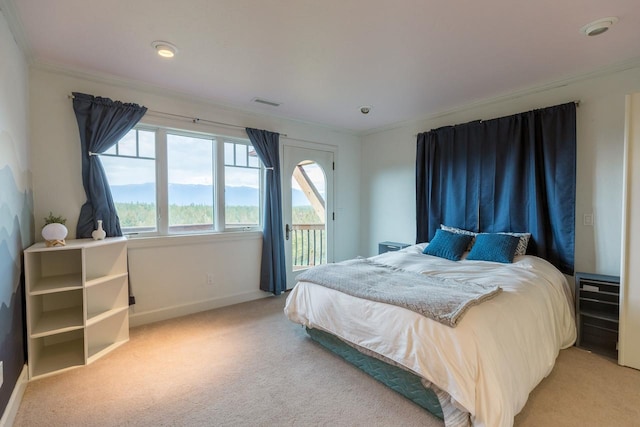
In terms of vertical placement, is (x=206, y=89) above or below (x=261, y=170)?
above

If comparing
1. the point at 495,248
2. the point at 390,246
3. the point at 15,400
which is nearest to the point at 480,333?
the point at 495,248

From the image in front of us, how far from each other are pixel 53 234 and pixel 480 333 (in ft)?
10.1

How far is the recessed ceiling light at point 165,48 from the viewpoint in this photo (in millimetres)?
2223

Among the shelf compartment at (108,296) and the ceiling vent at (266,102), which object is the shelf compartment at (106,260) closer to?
the shelf compartment at (108,296)

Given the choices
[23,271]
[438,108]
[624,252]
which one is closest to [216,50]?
[23,271]

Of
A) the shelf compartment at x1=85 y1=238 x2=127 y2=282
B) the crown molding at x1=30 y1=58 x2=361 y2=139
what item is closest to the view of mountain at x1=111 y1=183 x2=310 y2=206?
the shelf compartment at x1=85 y1=238 x2=127 y2=282

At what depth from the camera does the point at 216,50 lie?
233 centimetres

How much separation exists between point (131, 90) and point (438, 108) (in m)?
3.56

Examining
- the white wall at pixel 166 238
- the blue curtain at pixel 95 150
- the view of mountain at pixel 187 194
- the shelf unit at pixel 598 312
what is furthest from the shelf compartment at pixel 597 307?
the blue curtain at pixel 95 150

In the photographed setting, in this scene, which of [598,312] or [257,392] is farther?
[598,312]

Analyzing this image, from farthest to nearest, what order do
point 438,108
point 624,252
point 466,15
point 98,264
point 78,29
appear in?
point 438,108 < point 98,264 < point 624,252 < point 78,29 < point 466,15

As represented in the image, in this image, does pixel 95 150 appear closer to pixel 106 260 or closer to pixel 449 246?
pixel 106 260

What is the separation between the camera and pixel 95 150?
277cm

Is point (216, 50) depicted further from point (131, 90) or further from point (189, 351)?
point (189, 351)
